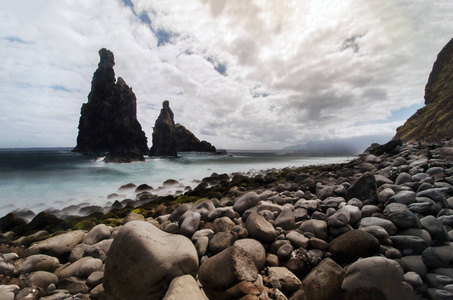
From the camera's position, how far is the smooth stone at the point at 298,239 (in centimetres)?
287

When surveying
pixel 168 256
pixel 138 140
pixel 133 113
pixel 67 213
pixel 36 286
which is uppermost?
pixel 133 113

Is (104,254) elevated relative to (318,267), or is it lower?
lower

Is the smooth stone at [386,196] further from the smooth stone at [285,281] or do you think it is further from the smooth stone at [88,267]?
the smooth stone at [88,267]

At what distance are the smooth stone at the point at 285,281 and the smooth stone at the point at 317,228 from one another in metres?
0.96

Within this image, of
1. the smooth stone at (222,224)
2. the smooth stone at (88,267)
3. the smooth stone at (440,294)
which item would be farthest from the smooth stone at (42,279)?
the smooth stone at (440,294)

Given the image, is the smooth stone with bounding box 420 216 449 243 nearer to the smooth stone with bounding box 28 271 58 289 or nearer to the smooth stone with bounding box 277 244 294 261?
the smooth stone with bounding box 277 244 294 261

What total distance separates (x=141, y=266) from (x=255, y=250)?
1.58 metres

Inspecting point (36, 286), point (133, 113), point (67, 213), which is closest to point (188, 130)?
point (133, 113)

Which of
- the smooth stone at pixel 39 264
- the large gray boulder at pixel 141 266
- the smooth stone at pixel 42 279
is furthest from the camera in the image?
the smooth stone at pixel 39 264

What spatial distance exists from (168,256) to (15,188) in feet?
59.0

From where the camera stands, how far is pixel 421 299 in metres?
2.01

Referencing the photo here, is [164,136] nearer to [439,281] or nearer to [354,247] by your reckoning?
[354,247]

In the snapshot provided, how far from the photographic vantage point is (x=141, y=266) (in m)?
2.35

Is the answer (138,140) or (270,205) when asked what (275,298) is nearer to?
(270,205)
